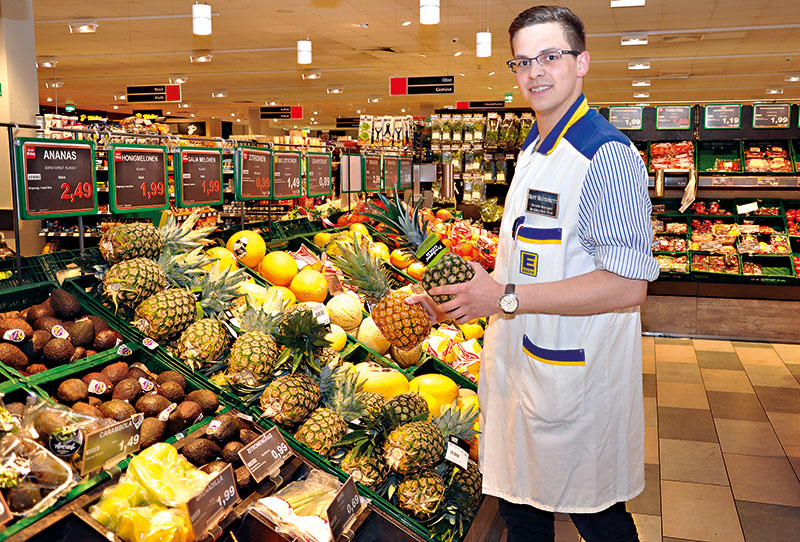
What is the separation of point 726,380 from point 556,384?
16.8 ft

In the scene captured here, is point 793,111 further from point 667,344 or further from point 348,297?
point 348,297

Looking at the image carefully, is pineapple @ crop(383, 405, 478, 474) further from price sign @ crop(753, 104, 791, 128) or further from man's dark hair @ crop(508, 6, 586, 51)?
price sign @ crop(753, 104, 791, 128)

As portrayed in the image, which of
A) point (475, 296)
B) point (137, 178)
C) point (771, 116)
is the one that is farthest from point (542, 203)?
point (771, 116)

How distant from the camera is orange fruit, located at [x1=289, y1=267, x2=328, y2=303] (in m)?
3.61

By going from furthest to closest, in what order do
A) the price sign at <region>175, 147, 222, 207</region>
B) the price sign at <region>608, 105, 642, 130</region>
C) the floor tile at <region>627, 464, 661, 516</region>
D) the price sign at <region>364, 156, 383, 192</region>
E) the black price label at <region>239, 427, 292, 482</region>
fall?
the price sign at <region>608, 105, 642, 130</region> < the price sign at <region>364, 156, 383, 192</region> < the floor tile at <region>627, 464, 661, 516</region> < the price sign at <region>175, 147, 222, 207</region> < the black price label at <region>239, 427, 292, 482</region>

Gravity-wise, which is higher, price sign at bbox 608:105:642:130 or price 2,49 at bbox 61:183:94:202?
price sign at bbox 608:105:642:130

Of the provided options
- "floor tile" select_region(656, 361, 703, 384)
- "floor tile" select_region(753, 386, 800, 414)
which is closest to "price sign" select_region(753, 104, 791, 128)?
"floor tile" select_region(656, 361, 703, 384)

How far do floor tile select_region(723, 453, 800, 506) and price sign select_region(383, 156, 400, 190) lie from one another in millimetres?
4040

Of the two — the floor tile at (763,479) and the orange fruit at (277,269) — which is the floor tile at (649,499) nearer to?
the floor tile at (763,479)

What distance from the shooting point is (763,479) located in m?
4.18

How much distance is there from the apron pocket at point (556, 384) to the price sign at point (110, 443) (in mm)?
1117

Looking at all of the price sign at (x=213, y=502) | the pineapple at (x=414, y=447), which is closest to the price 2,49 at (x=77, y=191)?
the price sign at (x=213, y=502)

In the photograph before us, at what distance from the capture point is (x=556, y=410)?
1.92 meters

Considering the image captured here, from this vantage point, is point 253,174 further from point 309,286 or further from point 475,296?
point 475,296
